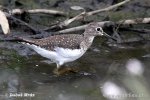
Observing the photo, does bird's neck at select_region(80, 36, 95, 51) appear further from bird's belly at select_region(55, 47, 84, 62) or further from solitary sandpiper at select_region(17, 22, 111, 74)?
bird's belly at select_region(55, 47, 84, 62)

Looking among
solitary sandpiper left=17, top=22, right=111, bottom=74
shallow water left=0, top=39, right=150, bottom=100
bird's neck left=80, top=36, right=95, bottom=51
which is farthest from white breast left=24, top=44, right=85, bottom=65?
shallow water left=0, top=39, right=150, bottom=100

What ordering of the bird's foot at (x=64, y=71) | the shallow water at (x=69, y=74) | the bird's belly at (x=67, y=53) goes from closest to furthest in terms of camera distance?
the shallow water at (x=69, y=74) < the bird's belly at (x=67, y=53) < the bird's foot at (x=64, y=71)

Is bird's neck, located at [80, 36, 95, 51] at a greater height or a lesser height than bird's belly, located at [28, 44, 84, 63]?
greater

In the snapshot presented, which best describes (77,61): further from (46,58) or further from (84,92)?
(84,92)

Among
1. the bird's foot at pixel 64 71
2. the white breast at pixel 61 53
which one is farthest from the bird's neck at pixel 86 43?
the bird's foot at pixel 64 71

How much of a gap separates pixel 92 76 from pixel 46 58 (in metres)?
0.98

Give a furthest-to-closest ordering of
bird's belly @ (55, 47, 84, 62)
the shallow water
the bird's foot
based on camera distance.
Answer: the bird's foot, bird's belly @ (55, 47, 84, 62), the shallow water

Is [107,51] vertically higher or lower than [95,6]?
lower

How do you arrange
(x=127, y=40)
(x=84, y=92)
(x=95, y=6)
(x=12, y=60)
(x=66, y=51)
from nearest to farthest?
(x=84, y=92), (x=66, y=51), (x=12, y=60), (x=127, y=40), (x=95, y=6)

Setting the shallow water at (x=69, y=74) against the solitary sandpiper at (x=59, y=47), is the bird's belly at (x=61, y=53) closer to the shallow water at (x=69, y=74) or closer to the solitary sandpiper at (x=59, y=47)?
the solitary sandpiper at (x=59, y=47)

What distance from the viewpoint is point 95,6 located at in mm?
8828

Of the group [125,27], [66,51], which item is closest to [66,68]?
[66,51]

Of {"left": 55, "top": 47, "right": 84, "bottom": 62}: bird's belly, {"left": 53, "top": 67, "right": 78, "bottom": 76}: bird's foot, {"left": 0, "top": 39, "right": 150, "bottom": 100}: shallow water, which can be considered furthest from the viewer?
{"left": 53, "top": 67, "right": 78, "bottom": 76}: bird's foot

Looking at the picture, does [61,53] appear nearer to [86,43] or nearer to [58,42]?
[58,42]
